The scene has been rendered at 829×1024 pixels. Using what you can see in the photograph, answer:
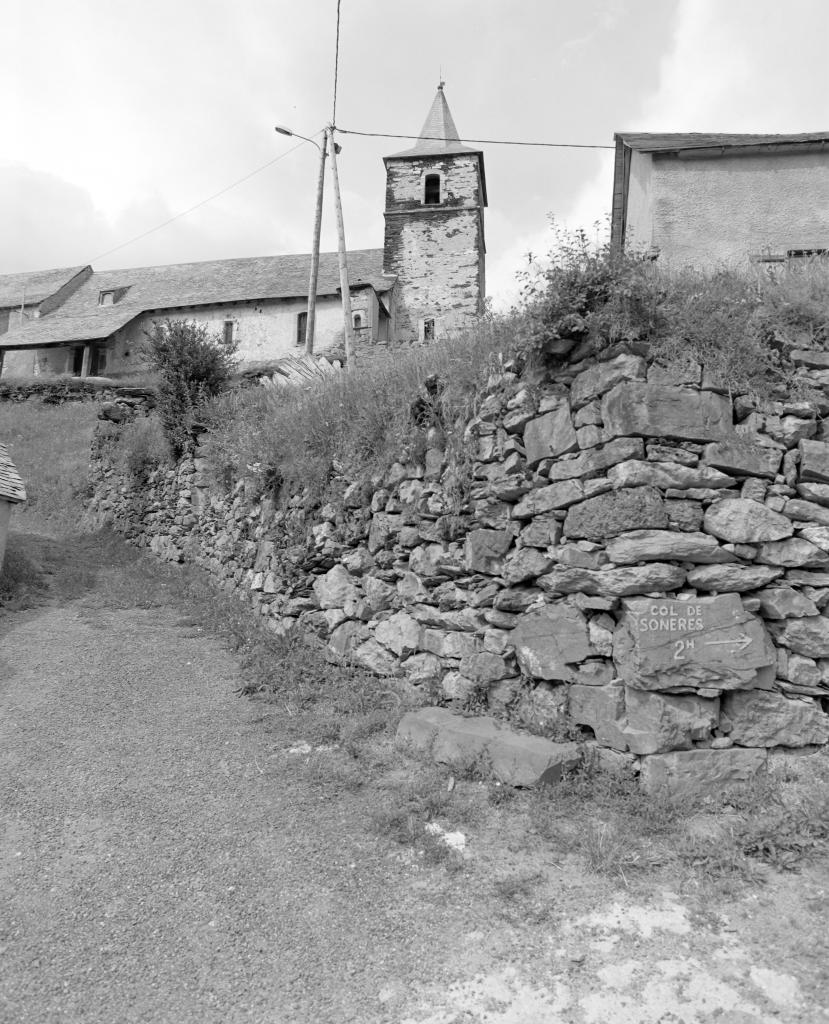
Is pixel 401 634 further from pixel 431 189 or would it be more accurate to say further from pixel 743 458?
pixel 431 189

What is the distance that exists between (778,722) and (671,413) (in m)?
2.08

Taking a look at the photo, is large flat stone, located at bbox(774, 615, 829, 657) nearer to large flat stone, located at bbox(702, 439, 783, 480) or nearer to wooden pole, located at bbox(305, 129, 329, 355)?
large flat stone, located at bbox(702, 439, 783, 480)

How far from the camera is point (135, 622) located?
9156 millimetres

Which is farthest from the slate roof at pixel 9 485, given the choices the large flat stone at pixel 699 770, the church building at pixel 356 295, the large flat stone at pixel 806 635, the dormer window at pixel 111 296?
the dormer window at pixel 111 296

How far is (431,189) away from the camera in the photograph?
30.5m

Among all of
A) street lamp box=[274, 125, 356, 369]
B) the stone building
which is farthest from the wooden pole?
the stone building

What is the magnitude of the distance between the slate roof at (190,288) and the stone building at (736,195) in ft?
58.0

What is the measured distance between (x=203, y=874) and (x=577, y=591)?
2914 millimetres

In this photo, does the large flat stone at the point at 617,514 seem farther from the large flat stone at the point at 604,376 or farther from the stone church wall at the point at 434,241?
the stone church wall at the point at 434,241

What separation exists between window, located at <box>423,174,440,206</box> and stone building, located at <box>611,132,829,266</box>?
2075 cm

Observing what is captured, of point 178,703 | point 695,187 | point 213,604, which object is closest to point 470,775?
point 178,703

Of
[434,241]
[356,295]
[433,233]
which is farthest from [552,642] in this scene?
[433,233]

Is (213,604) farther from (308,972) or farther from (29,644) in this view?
(308,972)

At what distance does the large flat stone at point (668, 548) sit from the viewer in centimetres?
439
